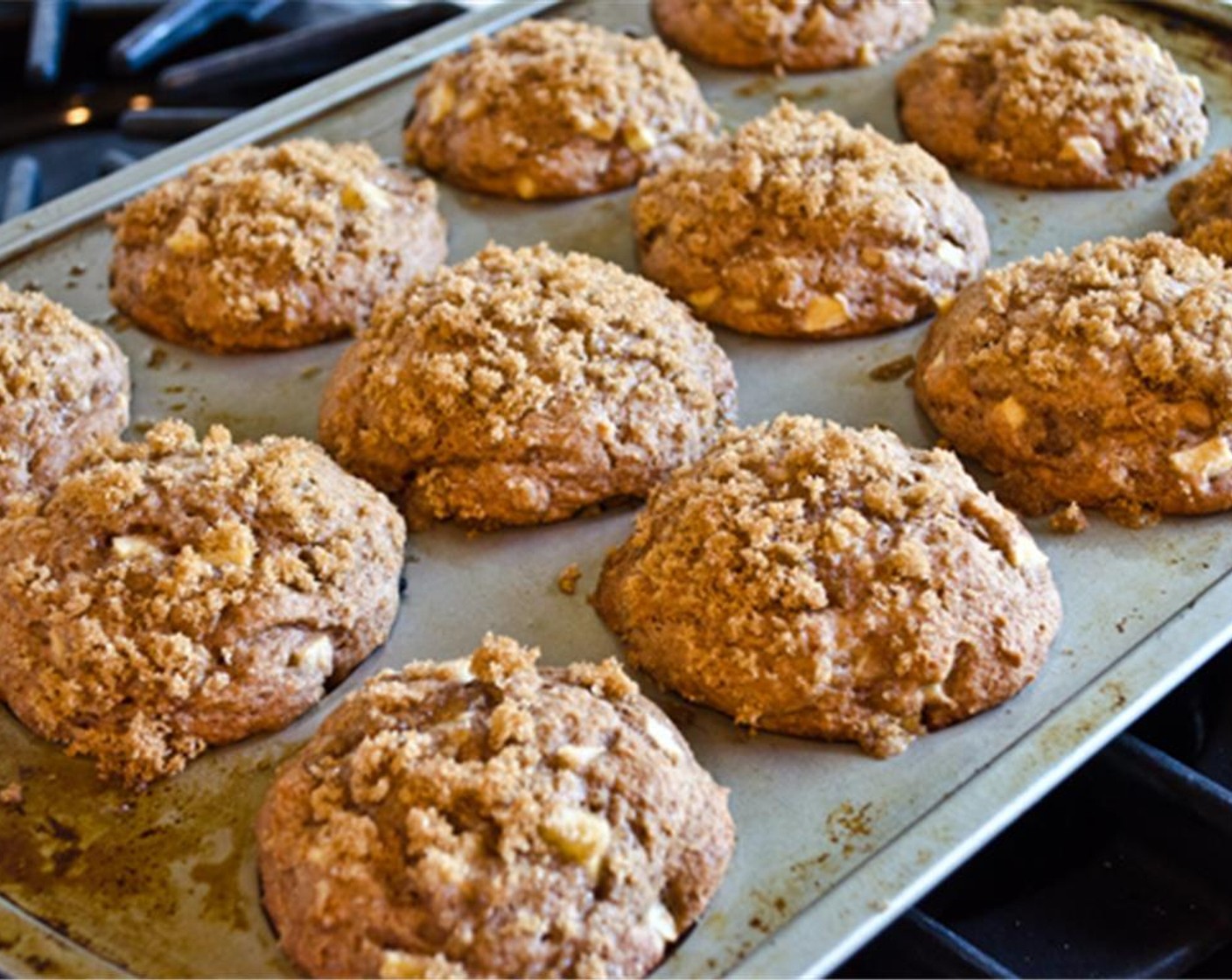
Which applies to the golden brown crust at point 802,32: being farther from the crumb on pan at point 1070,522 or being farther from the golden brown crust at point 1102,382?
the crumb on pan at point 1070,522

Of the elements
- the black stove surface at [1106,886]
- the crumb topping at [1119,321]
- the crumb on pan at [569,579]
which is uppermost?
the crumb topping at [1119,321]

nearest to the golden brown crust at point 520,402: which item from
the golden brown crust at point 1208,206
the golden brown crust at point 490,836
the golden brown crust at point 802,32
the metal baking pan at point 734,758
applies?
the metal baking pan at point 734,758

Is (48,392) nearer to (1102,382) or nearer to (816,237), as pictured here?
(816,237)

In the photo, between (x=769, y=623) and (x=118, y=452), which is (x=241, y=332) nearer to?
(x=118, y=452)

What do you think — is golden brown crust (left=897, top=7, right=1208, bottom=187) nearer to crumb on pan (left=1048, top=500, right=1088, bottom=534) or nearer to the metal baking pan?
the metal baking pan

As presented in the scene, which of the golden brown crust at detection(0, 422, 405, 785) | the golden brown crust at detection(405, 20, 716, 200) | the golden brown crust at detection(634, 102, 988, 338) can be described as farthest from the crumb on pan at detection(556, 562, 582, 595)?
the golden brown crust at detection(405, 20, 716, 200)

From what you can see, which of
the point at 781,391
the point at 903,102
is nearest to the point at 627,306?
the point at 781,391

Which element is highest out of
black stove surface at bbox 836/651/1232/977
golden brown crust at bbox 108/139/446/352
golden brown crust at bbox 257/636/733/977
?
golden brown crust at bbox 108/139/446/352
